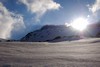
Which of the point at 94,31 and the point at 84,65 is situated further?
the point at 94,31

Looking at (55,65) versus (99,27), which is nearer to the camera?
(55,65)

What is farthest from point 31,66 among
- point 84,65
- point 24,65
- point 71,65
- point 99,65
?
point 99,65

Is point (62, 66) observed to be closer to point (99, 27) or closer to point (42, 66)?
point (42, 66)

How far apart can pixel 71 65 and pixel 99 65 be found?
1.02 meters

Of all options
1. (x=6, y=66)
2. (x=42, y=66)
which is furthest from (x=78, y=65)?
(x=6, y=66)

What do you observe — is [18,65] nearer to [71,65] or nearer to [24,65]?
[24,65]

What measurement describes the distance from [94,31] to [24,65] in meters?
189

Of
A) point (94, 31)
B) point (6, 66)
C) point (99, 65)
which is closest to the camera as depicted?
point (6, 66)

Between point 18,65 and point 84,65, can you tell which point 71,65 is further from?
point 18,65

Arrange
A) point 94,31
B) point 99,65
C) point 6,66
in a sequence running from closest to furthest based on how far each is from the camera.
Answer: point 6,66
point 99,65
point 94,31

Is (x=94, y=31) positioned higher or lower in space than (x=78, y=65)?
higher

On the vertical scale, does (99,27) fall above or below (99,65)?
above

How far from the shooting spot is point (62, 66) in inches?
280

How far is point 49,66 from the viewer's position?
6.98 m
